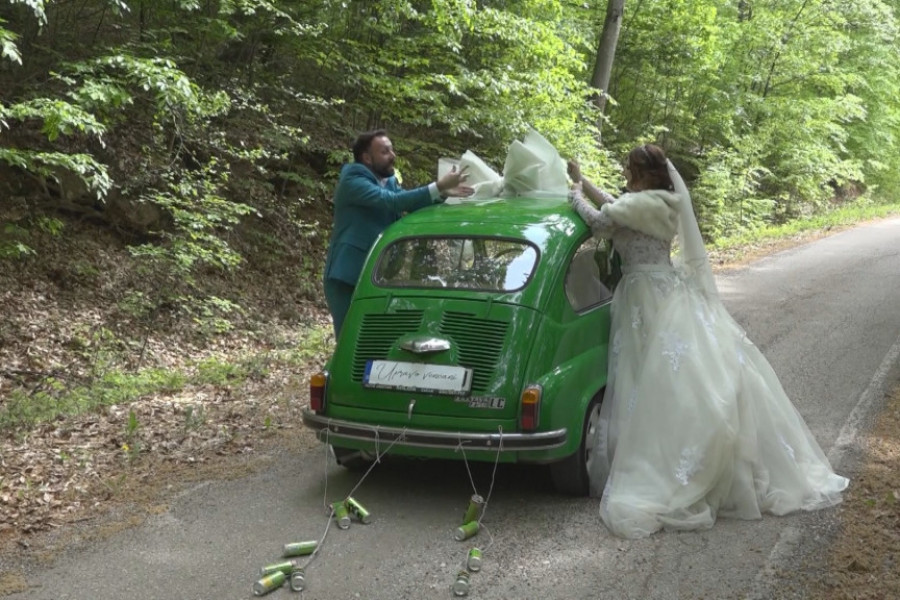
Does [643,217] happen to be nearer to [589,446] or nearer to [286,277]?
[589,446]

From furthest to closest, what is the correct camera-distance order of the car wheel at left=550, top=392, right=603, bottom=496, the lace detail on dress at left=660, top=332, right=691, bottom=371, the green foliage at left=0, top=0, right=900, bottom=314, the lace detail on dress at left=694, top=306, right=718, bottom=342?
the green foliage at left=0, top=0, right=900, bottom=314 < the lace detail on dress at left=694, top=306, right=718, bottom=342 < the lace detail on dress at left=660, top=332, right=691, bottom=371 < the car wheel at left=550, top=392, right=603, bottom=496

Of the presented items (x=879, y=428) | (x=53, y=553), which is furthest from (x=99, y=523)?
(x=879, y=428)

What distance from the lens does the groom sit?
256 inches

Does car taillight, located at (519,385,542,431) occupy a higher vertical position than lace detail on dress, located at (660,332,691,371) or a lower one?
lower

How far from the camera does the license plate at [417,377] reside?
5188 mm

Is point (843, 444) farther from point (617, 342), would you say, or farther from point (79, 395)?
point (79, 395)

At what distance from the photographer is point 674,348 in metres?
5.56

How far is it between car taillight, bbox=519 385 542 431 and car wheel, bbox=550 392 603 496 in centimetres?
44

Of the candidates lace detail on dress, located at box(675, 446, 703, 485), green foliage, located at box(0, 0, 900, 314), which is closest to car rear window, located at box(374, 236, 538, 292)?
lace detail on dress, located at box(675, 446, 703, 485)

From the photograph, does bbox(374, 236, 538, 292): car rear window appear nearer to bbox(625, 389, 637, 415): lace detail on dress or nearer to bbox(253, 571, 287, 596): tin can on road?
bbox(625, 389, 637, 415): lace detail on dress

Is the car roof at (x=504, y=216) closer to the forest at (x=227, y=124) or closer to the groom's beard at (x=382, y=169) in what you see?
the groom's beard at (x=382, y=169)

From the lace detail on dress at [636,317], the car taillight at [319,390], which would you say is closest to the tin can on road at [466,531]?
the car taillight at [319,390]

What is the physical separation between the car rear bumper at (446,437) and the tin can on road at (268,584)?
1160mm

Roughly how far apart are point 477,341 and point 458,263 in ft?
2.45
